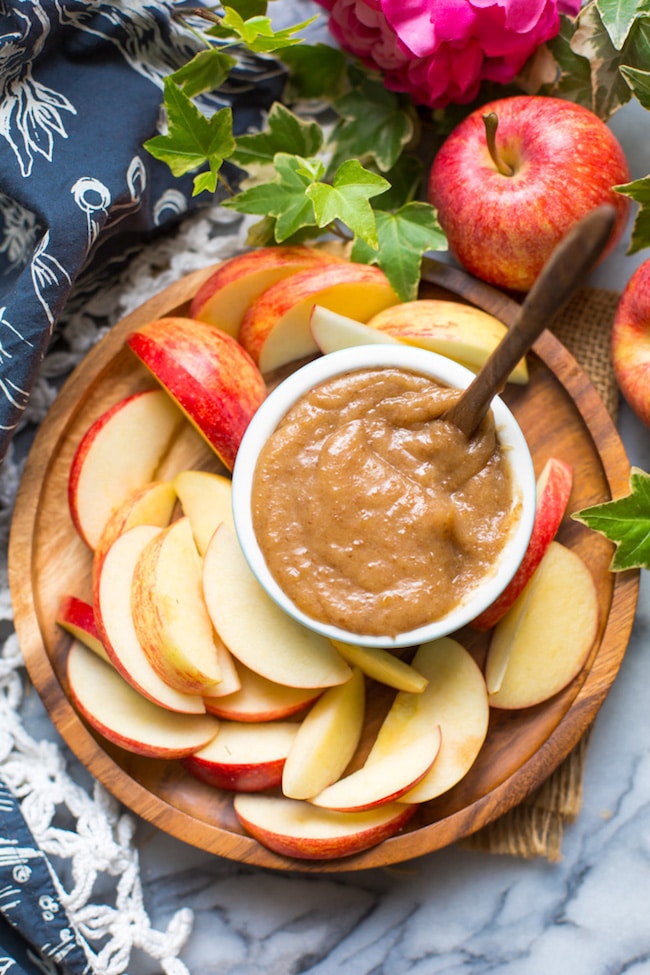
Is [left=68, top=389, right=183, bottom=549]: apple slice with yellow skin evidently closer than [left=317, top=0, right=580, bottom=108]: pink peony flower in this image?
No

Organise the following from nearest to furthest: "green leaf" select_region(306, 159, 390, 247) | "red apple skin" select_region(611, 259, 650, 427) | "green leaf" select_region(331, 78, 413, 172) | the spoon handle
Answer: the spoon handle → "green leaf" select_region(306, 159, 390, 247) → "red apple skin" select_region(611, 259, 650, 427) → "green leaf" select_region(331, 78, 413, 172)

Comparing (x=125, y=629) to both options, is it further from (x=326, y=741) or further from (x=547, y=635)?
(x=547, y=635)

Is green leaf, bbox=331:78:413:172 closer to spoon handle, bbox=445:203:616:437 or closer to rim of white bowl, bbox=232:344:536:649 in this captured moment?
rim of white bowl, bbox=232:344:536:649

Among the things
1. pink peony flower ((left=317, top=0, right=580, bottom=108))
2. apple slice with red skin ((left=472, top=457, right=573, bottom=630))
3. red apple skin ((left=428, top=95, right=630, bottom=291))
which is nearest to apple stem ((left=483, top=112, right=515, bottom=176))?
red apple skin ((left=428, top=95, right=630, bottom=291))

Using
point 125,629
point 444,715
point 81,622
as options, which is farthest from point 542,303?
point 81,622

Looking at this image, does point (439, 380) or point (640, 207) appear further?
point (640, 207)

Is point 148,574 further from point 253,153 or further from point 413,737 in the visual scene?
point 253,153

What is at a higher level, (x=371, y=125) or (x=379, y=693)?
(x=371, y=125)
